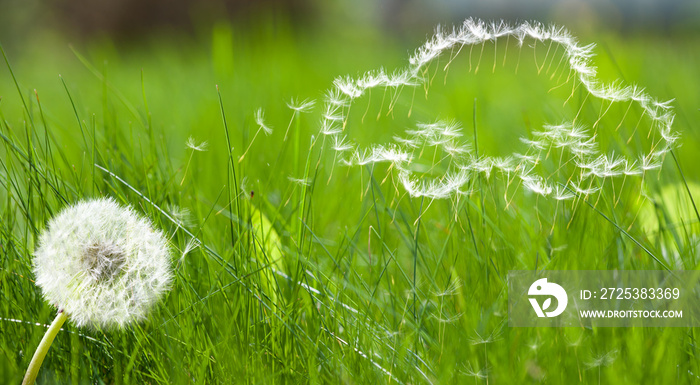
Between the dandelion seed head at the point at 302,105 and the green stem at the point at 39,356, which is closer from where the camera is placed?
the green stem at the point at 39,356

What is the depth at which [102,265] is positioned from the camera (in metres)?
0.87

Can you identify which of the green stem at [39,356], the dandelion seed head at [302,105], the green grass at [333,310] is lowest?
the green stem at [39,356]

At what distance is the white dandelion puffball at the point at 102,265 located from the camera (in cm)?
86

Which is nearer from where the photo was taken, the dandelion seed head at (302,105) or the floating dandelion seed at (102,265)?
the floating dandelion seed at (102,265)

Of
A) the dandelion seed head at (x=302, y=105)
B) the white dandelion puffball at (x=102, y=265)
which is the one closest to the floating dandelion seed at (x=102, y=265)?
the white dandelion puffball at (x=102, y=265)

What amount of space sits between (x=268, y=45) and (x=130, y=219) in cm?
383

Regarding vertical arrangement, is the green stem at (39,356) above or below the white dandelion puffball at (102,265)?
below

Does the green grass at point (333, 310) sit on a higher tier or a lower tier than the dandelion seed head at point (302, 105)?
lower

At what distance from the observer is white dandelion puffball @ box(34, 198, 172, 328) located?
0.86 metres

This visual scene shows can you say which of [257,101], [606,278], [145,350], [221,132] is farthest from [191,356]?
[257,101]

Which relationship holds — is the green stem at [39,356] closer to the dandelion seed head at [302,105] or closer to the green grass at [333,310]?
the green grass at [333,310]

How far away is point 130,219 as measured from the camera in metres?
0.90

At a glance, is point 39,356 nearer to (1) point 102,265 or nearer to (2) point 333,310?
(1) point 102,265

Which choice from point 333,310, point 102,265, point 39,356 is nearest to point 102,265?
point 102,265
